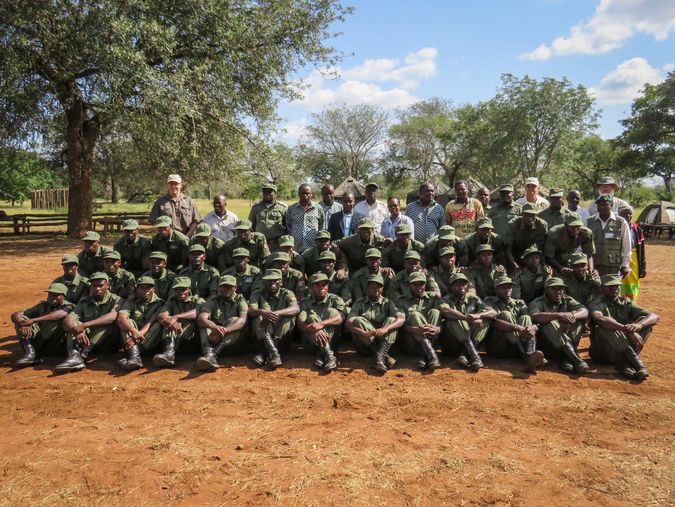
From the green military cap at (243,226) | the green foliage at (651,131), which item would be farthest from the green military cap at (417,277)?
the green foliage at (651,131)

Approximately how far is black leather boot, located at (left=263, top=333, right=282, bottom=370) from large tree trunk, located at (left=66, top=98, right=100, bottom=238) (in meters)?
12.8

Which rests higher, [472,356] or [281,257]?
[281,257]

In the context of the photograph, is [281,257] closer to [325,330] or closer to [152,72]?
[325,330]

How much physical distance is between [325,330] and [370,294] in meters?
0.74

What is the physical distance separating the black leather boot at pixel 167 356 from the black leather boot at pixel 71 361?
83 centimetres

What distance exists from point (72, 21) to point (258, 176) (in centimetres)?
776

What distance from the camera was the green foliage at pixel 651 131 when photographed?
80.5 ft

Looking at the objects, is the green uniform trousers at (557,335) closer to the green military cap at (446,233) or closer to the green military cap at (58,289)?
the green military cap at (446,233)

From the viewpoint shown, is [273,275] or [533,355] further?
[273,275]

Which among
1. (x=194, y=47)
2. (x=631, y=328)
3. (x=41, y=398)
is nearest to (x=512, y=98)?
(x=194, y=47)

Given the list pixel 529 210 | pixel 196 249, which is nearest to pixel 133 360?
pixel 196 249

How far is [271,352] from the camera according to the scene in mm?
6125

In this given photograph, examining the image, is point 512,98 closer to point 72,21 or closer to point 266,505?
point 72,21

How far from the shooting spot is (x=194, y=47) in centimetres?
1541
